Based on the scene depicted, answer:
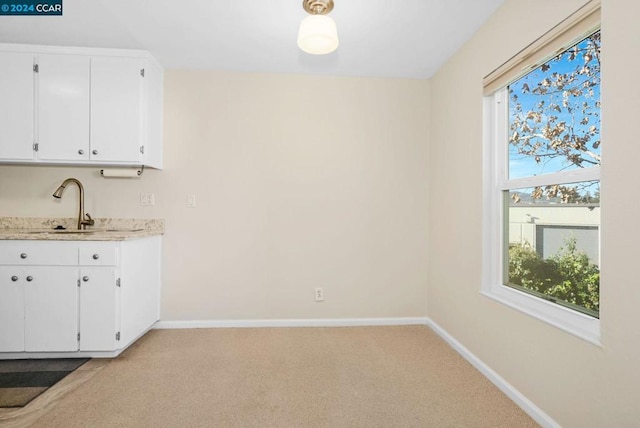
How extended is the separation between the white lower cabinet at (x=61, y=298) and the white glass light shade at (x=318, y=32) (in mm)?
1887

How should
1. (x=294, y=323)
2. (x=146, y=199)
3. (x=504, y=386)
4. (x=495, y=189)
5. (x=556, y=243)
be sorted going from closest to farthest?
(x=556, y=243) < (x=504, y=386) < (x=495, y=189) < (x=146, y=199) < (x=294, y=323)

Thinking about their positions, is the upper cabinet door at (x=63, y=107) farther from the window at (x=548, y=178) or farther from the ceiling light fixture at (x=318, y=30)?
the window at (x=548, y=178)

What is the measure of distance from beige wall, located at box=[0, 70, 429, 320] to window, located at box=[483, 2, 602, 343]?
1.01 metres

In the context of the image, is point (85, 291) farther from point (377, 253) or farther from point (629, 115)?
point (629, 115)

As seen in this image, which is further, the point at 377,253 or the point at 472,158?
the point at 377,253

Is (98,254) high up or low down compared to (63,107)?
down

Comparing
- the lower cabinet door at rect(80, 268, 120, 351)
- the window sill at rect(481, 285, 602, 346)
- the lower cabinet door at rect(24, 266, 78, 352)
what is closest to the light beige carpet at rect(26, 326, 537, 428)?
the lower cabinet door at rect(80, 268, 120, 351)

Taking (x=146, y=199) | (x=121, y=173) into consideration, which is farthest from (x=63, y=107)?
(x=146, y=199)

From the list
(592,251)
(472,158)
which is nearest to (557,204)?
(592,251)

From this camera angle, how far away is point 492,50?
2.18m

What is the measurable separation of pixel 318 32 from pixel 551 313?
1.91 m

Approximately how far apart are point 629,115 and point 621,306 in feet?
2.41

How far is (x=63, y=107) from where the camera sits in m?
2.61

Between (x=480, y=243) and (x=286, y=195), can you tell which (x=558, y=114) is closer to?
(x=480, y=243)
